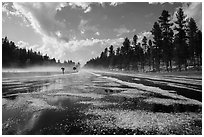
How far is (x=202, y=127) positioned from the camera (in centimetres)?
405

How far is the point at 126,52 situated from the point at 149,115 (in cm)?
7452

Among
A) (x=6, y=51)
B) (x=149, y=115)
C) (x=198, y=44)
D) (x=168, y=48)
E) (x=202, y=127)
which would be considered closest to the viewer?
(x=202, y=127)

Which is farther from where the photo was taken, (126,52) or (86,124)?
(126,52)

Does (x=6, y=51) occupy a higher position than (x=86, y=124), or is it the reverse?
(x=6, y=51)

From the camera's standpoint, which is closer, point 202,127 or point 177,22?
point 202,127

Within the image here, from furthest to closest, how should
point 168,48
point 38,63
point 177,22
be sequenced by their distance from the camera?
point 38,63, point 168,48, point 177,22

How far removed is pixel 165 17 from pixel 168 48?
7591 mm

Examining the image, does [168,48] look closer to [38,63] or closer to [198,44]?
[198,44]

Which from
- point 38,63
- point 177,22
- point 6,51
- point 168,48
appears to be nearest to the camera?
point 177,22

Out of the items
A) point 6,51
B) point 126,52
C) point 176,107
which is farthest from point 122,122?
point 6,51

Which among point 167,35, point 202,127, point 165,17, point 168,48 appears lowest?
point 202,127

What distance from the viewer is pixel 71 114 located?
5090mm

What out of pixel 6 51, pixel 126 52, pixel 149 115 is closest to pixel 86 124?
pixel 149 115

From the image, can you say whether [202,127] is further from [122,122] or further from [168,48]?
[168,48]
